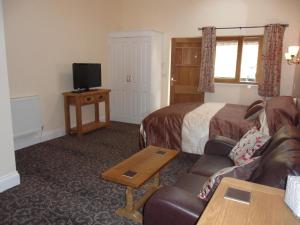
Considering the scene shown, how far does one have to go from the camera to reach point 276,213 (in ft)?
3.86

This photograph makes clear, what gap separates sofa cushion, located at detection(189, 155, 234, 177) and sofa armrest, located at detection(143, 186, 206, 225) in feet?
2.31

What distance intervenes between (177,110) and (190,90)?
195 cm

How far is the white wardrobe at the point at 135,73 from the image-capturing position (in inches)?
216

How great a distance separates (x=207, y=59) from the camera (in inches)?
211

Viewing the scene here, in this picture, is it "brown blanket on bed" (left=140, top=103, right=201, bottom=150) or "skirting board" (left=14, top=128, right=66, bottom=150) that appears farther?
"skirting board" (left=14, top=128, right=66, bottom=150)

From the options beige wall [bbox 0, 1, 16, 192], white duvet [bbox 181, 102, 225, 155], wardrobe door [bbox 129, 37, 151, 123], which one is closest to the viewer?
beige wall [bbox 0, 1, 16, 192]

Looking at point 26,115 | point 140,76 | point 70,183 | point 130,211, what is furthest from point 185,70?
point 130,211

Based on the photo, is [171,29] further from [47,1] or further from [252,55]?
[47,1]

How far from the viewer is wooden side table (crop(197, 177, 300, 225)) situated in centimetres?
112

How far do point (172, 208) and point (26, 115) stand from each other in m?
3.31

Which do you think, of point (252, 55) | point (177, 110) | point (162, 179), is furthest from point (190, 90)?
point (162, 179)

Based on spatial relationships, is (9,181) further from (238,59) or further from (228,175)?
(238,59)

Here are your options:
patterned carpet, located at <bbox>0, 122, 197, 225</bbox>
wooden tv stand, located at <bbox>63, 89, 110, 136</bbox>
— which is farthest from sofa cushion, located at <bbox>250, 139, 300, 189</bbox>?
wooden tv stand, located at <bbox>63, 89, 110, 136</bbox>

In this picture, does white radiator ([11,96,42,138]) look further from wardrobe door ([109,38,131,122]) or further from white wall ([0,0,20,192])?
wardrobe door ([109,38,131,122])
